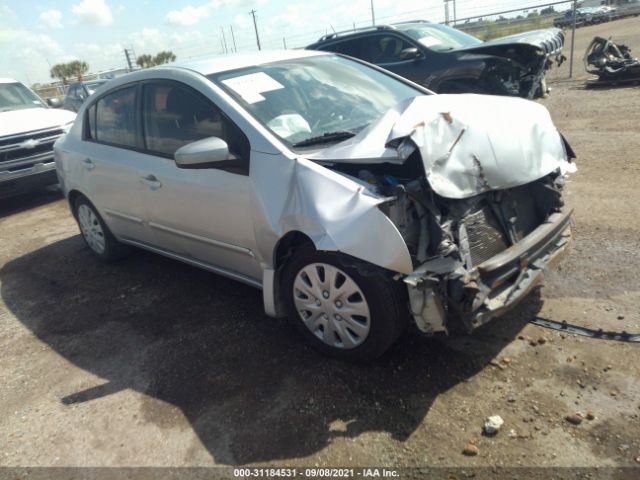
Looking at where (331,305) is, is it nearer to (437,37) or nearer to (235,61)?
(235,61)

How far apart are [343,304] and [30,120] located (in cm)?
753

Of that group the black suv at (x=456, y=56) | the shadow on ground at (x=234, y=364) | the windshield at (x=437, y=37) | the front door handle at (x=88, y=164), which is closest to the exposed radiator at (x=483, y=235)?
the shadow on ground at (x=234, y=364)

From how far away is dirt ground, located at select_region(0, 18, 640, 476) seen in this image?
2.50m

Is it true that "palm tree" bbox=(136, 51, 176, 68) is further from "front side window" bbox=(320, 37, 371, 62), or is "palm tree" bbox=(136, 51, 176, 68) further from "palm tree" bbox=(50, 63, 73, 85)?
"front side window" bbox=(320, 37, 371, 62)

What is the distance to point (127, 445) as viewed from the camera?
277 centimetres

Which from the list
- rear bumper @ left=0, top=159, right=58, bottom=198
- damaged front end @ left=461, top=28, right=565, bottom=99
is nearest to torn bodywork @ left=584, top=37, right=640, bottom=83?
damaged front end @ left=461, top=28, right=565, bottom=99

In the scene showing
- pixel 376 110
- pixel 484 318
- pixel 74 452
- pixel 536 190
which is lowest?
pixel 74 452

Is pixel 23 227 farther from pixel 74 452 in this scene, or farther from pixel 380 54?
pixel 380 54

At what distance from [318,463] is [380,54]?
8022mm

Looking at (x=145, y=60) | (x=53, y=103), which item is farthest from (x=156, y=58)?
(x=53, y=103)

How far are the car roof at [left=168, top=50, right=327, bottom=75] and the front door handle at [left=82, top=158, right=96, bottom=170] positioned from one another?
4.19ft

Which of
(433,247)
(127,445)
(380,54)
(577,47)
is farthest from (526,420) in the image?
(577,47)

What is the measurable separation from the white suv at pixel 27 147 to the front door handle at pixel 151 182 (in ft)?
16.0

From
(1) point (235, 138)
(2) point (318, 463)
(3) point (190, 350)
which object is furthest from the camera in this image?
(3) point (190, 350)
